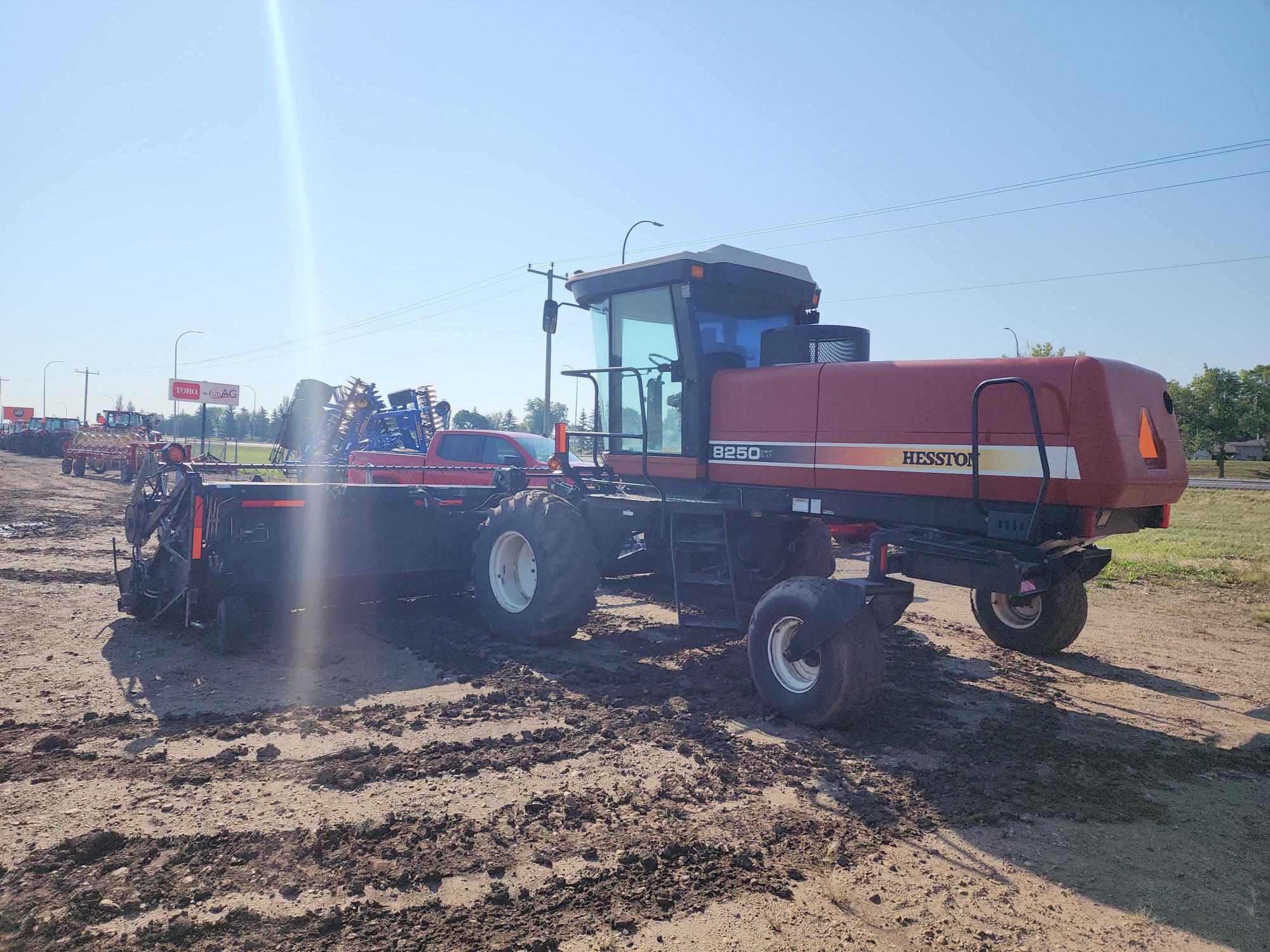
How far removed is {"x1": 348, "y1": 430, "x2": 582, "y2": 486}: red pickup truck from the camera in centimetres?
1222

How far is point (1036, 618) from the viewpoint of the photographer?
6.93 metres

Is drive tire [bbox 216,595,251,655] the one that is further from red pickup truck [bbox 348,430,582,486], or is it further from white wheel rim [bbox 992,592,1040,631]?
white wheel rim [bbox 992,592,1040,631]

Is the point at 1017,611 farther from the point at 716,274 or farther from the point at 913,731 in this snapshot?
the point at 716,274

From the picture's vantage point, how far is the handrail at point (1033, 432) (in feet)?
14.5

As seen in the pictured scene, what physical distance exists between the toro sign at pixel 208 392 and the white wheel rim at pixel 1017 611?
115ft

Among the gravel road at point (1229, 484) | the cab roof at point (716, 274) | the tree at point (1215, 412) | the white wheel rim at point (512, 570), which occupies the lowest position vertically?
the white wheel rim at point (512, 570)

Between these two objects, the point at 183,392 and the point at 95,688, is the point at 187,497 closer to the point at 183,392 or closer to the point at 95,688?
the point at 95,688

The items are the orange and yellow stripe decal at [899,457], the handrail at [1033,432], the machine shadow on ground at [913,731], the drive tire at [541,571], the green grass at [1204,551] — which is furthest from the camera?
the green grass at [1204,551]

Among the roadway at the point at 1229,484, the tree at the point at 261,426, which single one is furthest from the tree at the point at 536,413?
the tree at the point at 261,426

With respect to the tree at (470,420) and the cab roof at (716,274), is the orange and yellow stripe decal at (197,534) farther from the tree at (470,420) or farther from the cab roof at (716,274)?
→ the tree at (470,420)

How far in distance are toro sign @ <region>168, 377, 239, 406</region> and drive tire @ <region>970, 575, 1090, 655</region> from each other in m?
35.0

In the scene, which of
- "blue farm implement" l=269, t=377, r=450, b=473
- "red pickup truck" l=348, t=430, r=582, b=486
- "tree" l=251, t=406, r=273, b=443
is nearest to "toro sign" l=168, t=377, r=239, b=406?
"blue farm implement" l=269, t=377, r=450, b=473

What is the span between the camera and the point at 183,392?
125 ft

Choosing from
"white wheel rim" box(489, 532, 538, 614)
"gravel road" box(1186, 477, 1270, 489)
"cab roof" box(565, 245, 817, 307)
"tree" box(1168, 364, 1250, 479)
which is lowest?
"white wheel rim" box(489, 532, 538, 614)
